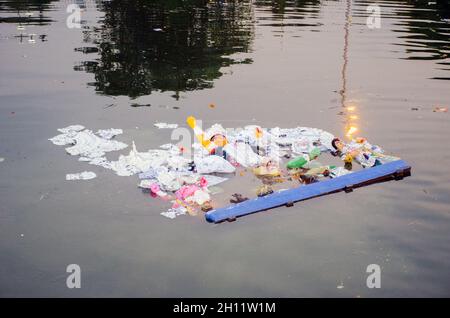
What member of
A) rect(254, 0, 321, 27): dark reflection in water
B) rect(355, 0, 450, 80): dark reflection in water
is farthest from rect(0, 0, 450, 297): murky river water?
rect(254, 0, 321, 27): dark reflection in water

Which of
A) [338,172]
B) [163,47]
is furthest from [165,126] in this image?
[163,47]

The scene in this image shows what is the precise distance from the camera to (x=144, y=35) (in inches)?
617

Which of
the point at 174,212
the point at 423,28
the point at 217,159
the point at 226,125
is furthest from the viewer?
the point at 423,28

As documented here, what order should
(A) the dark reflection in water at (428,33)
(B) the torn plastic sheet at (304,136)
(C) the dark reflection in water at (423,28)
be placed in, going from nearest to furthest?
(B) the torn plastic sheet at (304,136)
(A) the dark reflection in water at (428,33)
(C) the dark reflection in water at (423,28)

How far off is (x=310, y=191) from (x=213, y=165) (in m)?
1.31

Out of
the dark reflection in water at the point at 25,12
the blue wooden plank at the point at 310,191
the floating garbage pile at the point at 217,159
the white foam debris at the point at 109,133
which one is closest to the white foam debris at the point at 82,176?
the floating garbage pile at the point at 217,159

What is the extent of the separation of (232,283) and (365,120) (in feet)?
16.8

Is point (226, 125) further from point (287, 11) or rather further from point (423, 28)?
point (287, 11)

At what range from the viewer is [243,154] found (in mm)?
6047

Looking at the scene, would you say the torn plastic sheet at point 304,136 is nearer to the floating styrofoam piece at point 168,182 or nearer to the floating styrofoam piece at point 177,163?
the floating styrofoam piece at point 177,163

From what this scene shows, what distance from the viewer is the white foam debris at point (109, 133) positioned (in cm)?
680

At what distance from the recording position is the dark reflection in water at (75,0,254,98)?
33.1 feet

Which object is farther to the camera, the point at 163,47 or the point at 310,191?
the point at 163,47

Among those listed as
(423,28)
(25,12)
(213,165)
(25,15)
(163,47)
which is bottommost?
(213,165)
